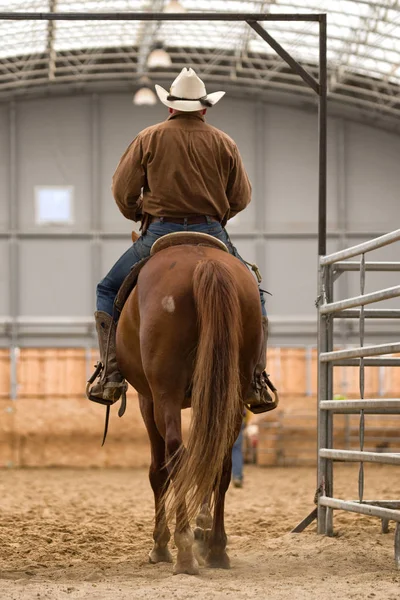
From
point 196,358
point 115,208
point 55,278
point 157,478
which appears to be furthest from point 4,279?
point 196,358

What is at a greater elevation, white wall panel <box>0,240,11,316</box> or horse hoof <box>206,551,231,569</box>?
white wall panel <box>0,240,11,316</box>

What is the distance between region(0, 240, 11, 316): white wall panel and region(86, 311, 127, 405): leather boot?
20903mm


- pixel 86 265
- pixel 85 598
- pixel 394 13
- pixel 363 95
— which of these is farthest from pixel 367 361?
pixel 363 95

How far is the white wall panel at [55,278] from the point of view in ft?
88.6

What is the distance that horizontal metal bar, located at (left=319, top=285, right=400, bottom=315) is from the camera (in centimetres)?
555

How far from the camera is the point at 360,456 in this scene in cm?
615

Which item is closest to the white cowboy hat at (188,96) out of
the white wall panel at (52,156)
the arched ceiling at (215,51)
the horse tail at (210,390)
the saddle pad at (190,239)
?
the saddle pad at (190,239)

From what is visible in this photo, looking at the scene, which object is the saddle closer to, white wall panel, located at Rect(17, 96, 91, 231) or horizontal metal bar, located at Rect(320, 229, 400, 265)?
horizontal metal bar, located at Rect(320, 229, 400, 265)

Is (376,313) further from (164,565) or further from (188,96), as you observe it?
(164,565)

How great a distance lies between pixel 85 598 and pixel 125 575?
1035mm

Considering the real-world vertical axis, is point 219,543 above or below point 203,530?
above

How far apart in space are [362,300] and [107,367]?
1.57 m

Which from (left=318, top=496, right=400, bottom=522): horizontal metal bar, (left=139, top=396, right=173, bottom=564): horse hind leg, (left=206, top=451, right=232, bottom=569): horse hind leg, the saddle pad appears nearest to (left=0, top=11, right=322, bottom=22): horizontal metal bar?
the saddle pad

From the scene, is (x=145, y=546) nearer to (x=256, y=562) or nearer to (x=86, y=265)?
(x=256, y=562)
